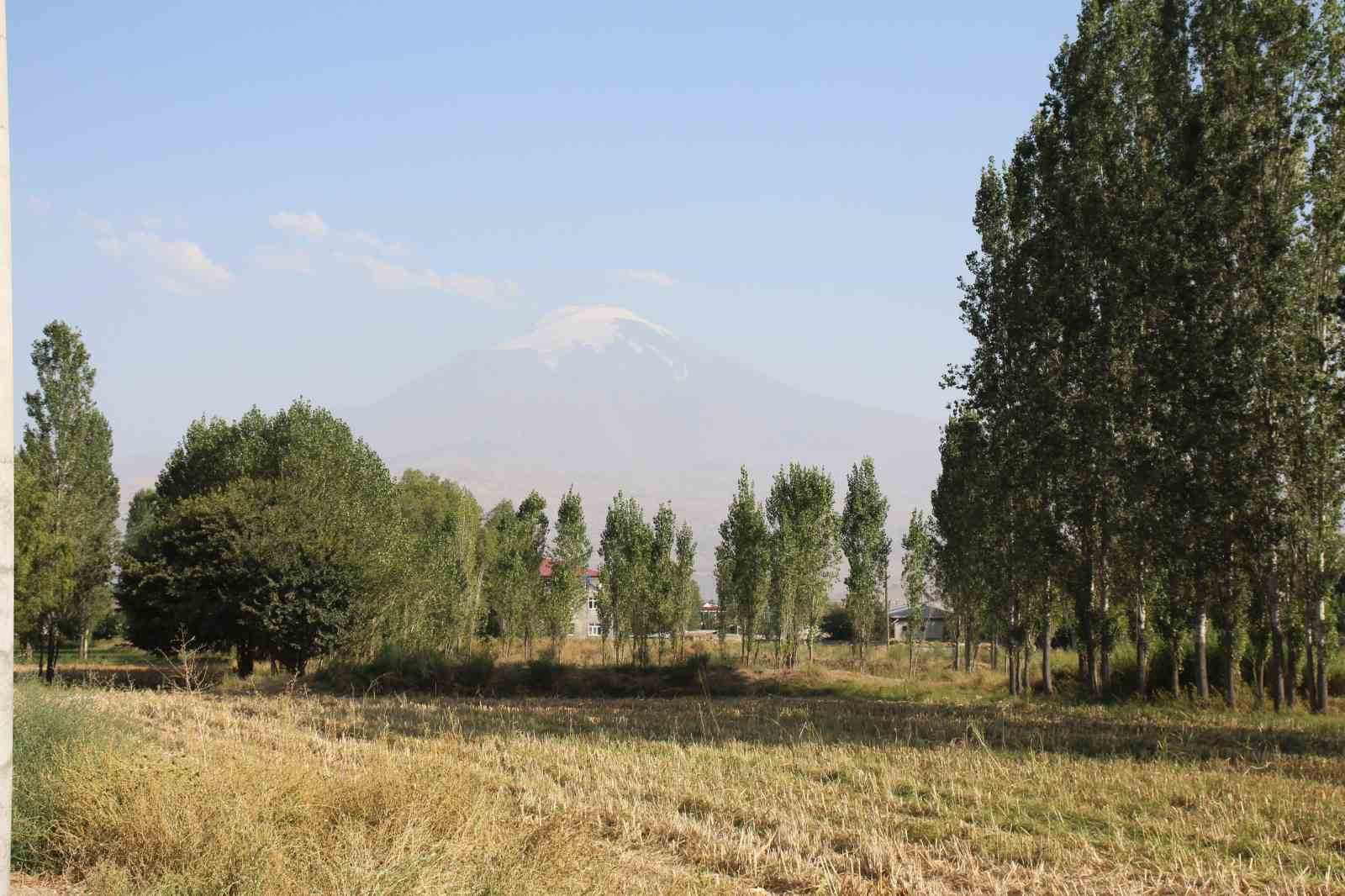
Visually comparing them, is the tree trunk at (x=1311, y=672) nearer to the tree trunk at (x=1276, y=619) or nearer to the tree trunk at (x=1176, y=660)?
the tree trunk at (x=1276, y=619)

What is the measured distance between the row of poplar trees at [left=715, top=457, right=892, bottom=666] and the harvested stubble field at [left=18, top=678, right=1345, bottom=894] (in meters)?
35.6

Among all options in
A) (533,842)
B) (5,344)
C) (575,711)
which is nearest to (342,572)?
(575,711)

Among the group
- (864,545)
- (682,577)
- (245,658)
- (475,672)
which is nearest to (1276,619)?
(475,672)

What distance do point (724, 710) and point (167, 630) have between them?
2454cm

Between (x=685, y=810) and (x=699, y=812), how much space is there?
0.25 m

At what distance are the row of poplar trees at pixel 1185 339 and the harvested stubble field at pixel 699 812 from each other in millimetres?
5579

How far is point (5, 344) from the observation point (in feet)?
16.6

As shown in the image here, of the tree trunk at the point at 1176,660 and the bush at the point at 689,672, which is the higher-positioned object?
the tree trunk at the point at 1176,660

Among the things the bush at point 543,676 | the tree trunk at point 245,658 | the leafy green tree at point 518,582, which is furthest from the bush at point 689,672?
the leafy green tree at point 518,582

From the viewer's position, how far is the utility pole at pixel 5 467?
502 cm

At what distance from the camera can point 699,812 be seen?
11.3 meters

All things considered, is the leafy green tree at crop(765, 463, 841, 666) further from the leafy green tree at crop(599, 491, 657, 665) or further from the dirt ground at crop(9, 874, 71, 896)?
the dirt ground at crop(9, 874, 71, 896)

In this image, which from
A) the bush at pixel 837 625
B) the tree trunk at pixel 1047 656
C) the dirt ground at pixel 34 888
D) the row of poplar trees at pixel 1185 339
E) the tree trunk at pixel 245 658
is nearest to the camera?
the dirt ground at pixel 34 888

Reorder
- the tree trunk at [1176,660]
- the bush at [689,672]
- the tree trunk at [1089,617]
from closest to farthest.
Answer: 1. the tree trunk at [1089,617]
2. the tree trunk at [1176,660]
3. the bush at [689,672]
